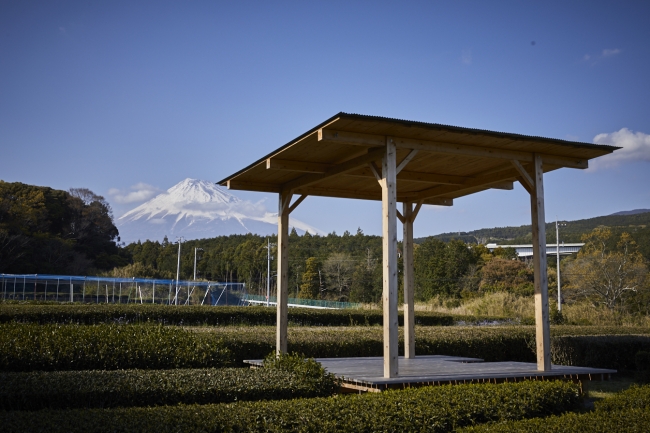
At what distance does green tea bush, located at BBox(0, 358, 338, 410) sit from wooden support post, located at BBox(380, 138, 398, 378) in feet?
2.39

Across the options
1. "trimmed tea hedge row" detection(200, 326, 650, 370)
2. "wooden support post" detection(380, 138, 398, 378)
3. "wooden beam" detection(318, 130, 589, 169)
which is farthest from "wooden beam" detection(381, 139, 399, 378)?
"trimmed tea hedge row" detection(200, 326, 650, 370)

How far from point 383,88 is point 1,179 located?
43291 millimetres

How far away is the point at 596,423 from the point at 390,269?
98.4 inches

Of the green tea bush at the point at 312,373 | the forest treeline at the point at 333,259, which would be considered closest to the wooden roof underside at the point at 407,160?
the green tea bush at the point at 312,373

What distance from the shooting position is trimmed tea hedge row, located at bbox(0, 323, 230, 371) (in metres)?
7.15

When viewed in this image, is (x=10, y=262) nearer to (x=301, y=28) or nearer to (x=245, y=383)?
(x=301, y=28)

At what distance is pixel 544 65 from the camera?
44.0 ft

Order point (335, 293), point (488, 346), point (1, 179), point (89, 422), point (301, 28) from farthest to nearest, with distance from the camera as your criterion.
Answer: point (335, 293), point (1, 179), point (488, 346), point (301, 28), point (89, 422)

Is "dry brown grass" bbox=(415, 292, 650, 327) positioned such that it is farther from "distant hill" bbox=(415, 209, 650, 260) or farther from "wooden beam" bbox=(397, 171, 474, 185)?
"distant hill" bbox=(415, 209, 650, 260)

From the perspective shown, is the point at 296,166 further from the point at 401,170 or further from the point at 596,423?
the point at 596,423

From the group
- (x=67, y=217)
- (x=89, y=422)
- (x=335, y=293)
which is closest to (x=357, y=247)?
(x=335, y=293)

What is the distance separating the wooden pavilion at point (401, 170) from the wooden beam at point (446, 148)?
0.01m

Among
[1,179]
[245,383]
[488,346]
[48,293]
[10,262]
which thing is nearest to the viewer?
[245,383]

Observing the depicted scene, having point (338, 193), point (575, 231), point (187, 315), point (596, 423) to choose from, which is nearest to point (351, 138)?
point (338, 193)
